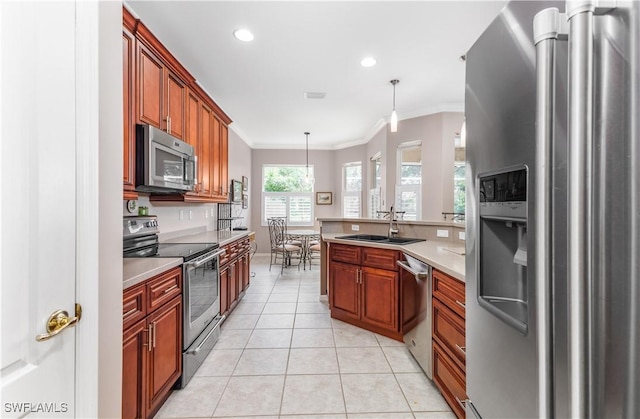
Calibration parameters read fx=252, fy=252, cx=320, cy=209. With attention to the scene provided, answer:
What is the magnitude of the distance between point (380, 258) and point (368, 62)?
2029 mm

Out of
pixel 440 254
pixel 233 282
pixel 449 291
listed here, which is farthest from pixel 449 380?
pixel 233 282

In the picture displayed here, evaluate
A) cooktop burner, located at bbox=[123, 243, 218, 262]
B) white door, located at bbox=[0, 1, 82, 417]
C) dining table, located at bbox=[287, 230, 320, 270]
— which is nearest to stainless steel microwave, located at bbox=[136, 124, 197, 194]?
cooktop burner, located at bbox=[123, 243, 218, 262]

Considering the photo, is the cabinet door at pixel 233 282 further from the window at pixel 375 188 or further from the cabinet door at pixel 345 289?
the window at pixel 375 188

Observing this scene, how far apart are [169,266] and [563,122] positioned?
74.9 inches

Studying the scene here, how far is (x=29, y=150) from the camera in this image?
0.68 metres

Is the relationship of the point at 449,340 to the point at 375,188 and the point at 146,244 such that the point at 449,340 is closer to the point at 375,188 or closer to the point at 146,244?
the point at 146,244

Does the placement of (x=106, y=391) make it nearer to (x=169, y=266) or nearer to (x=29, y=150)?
(x=169, y=266)

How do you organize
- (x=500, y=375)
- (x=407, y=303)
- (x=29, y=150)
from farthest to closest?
1. (x=407, y=303)
2. (x=500, y=375)
3. (x=29, y=150)

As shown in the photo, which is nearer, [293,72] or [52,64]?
[52,64]

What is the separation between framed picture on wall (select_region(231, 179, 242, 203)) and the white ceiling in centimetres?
133

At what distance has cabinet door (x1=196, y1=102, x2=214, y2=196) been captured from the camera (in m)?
2.97

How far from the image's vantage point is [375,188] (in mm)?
5496

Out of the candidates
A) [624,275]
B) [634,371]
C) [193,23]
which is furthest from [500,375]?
[193,23]

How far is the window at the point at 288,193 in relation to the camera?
6.61m
